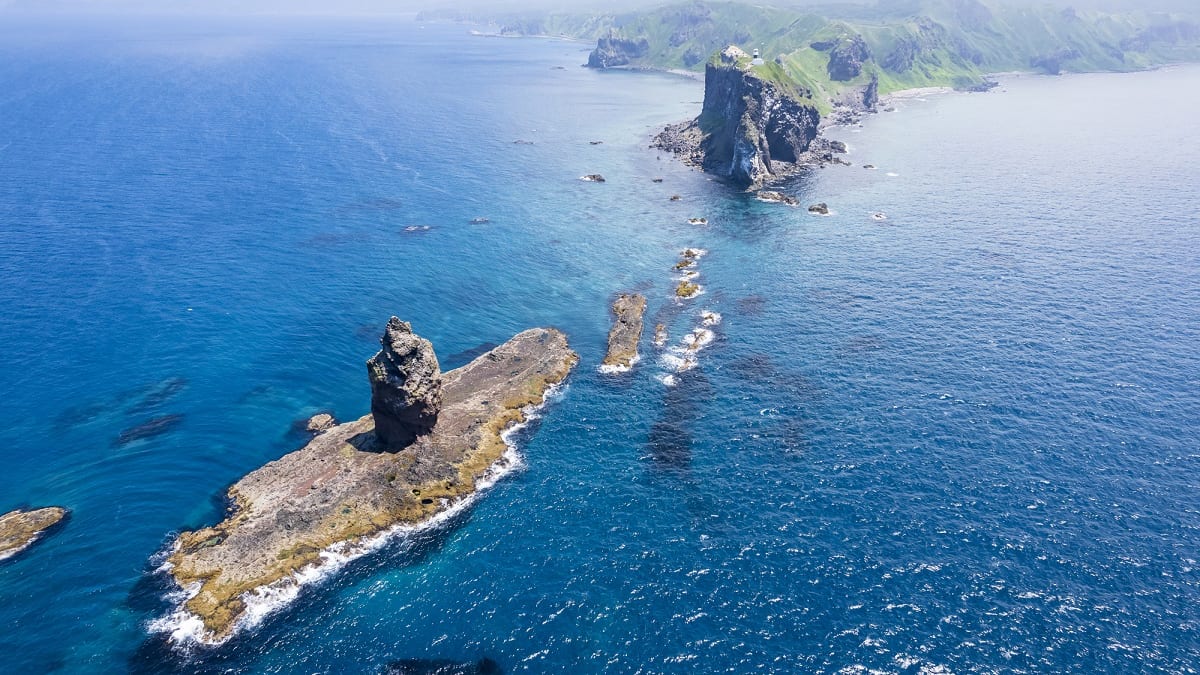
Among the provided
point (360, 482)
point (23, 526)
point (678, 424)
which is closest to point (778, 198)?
point (678, 424)

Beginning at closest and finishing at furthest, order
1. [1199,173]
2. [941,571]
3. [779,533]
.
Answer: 1. [941,571]
2. [779,533]
3. [1199,173]

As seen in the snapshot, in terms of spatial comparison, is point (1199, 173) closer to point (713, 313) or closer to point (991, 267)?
point (991, 267)

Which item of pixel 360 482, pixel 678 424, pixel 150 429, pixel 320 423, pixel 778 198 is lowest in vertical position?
pixel 360 482

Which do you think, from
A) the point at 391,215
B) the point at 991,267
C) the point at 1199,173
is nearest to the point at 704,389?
the point at 991,267

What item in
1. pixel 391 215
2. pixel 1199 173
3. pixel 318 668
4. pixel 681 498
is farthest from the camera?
pixel 1199 173

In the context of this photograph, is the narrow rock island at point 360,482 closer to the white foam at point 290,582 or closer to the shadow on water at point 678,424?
the white foam at point 290,582

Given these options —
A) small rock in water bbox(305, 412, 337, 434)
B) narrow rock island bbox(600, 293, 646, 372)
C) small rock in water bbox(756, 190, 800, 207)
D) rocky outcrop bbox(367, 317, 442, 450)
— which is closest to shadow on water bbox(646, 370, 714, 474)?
narrow rock island bbox(600, 293, 646, 372)

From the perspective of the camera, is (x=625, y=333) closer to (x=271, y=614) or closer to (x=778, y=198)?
(x=271, y=614)
